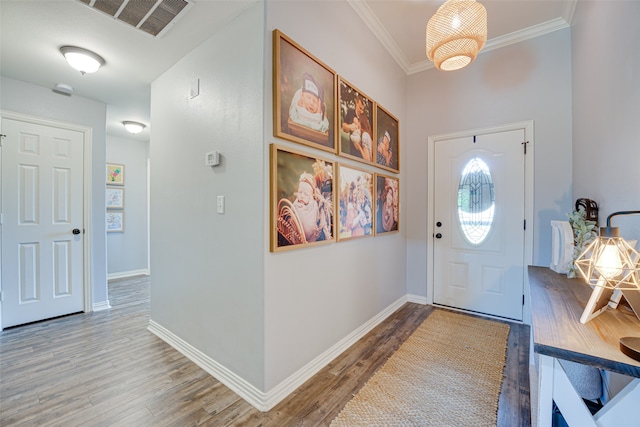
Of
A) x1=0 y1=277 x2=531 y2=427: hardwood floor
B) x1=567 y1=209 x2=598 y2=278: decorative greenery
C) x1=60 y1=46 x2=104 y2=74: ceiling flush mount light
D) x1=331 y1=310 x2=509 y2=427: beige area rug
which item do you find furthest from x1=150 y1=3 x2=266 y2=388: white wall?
x1=567 y1=209 x2=598 y2=278: decorative greenery

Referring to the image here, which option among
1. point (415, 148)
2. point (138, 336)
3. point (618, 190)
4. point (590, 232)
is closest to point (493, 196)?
point (415, 148)

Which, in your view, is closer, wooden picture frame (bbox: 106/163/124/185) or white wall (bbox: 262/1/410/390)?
white wall (bbox: 262/1/410/390)

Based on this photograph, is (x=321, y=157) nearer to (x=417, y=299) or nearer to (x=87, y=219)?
(x=417, y=299)

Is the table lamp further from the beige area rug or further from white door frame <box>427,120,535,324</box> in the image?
white door frame <box>427,120,535,324</box>

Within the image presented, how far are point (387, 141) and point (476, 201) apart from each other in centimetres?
122

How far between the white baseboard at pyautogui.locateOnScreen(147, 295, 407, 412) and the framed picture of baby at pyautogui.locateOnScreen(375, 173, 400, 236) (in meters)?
0.95

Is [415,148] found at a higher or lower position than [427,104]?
lower

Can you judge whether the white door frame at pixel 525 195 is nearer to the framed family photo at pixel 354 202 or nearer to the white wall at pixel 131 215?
the framed family photo at pixel 354 202

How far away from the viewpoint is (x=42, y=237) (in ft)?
9.79

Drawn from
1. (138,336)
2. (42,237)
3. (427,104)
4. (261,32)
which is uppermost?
(427,104)

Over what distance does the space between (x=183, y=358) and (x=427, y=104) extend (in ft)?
12.1

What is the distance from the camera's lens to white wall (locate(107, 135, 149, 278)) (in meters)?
4.77

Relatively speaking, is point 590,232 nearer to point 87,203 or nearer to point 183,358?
point 183,358

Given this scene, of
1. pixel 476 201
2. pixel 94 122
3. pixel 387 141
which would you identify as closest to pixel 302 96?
pixel 387 141
